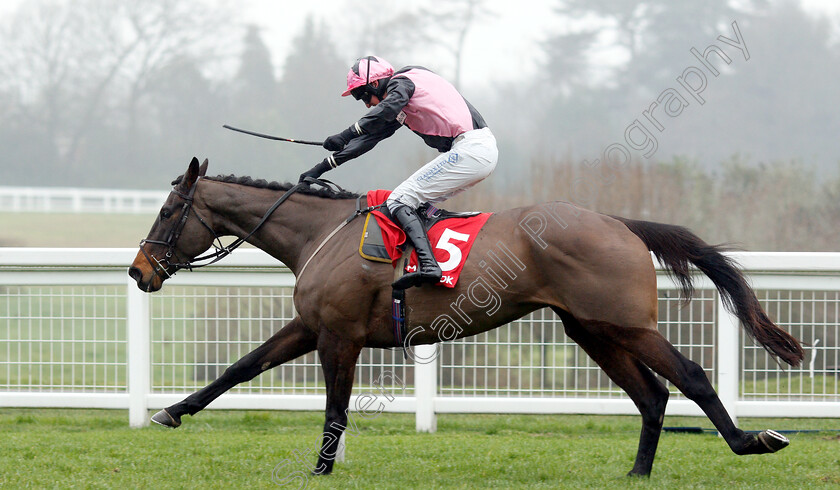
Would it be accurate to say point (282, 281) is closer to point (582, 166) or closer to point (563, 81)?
point (582, 166)

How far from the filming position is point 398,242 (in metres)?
4.13

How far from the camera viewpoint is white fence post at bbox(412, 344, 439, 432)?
5.69m

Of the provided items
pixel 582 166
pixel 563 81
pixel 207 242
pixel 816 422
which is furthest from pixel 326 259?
pixel 563 81

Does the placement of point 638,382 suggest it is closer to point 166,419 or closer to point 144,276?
point 166,419

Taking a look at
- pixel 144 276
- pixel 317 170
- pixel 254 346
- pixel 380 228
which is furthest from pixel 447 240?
pixel 254 346

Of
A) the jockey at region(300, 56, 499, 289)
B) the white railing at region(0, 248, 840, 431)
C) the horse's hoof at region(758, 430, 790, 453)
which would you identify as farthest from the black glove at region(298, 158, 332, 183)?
the horse's hoof at region(758, 430, 790, 453)

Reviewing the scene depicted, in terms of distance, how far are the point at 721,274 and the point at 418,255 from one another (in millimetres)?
1526

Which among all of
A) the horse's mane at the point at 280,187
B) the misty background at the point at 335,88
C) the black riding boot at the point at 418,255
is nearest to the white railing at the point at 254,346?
the horse's mane at the point at 280,187

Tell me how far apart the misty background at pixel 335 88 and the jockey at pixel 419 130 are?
631 inches

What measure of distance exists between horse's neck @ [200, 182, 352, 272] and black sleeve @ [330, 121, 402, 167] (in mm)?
313

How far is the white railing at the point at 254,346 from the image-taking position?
18.3 ft

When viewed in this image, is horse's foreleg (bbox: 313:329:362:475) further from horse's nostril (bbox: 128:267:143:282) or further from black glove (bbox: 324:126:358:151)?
horse's nostril (bbox: 128:267:143:282)

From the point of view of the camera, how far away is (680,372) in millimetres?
3969

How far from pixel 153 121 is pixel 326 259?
2452cm
